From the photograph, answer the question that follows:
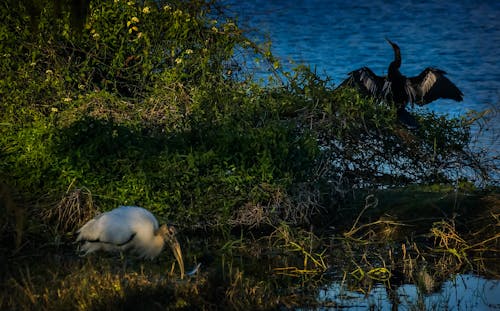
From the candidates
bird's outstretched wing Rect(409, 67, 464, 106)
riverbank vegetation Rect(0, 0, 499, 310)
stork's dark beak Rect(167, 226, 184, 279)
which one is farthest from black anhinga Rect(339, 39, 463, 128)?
stork's dark beak Rect(167, 226, 184, 279)

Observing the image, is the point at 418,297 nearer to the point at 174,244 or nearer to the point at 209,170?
the point at 174,244

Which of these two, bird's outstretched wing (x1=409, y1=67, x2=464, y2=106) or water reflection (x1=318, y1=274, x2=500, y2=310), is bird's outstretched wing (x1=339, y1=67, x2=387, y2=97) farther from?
water reflection (x1=318, y1=274, x2=500, y2=310)

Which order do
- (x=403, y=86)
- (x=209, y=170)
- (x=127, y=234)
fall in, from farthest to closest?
(x=403, y=86) → (x=209, y=170) → (x=127, y=234)

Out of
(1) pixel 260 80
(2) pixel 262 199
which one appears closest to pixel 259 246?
(2) pixel 262 199

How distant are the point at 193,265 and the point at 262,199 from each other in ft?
4.45

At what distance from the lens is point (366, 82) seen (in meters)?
Result: 10.8

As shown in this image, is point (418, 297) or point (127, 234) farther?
point (127, 234)

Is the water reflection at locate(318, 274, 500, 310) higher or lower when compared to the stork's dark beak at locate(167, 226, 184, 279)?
higher

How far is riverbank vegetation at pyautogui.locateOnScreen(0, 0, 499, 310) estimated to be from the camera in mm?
6715

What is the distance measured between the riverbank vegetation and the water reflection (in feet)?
0.58

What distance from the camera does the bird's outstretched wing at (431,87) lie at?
429 inches

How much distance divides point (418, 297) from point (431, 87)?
17.1 feet

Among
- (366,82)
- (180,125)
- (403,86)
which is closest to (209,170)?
(180,125)

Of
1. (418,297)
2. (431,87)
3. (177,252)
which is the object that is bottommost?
(177,252)
